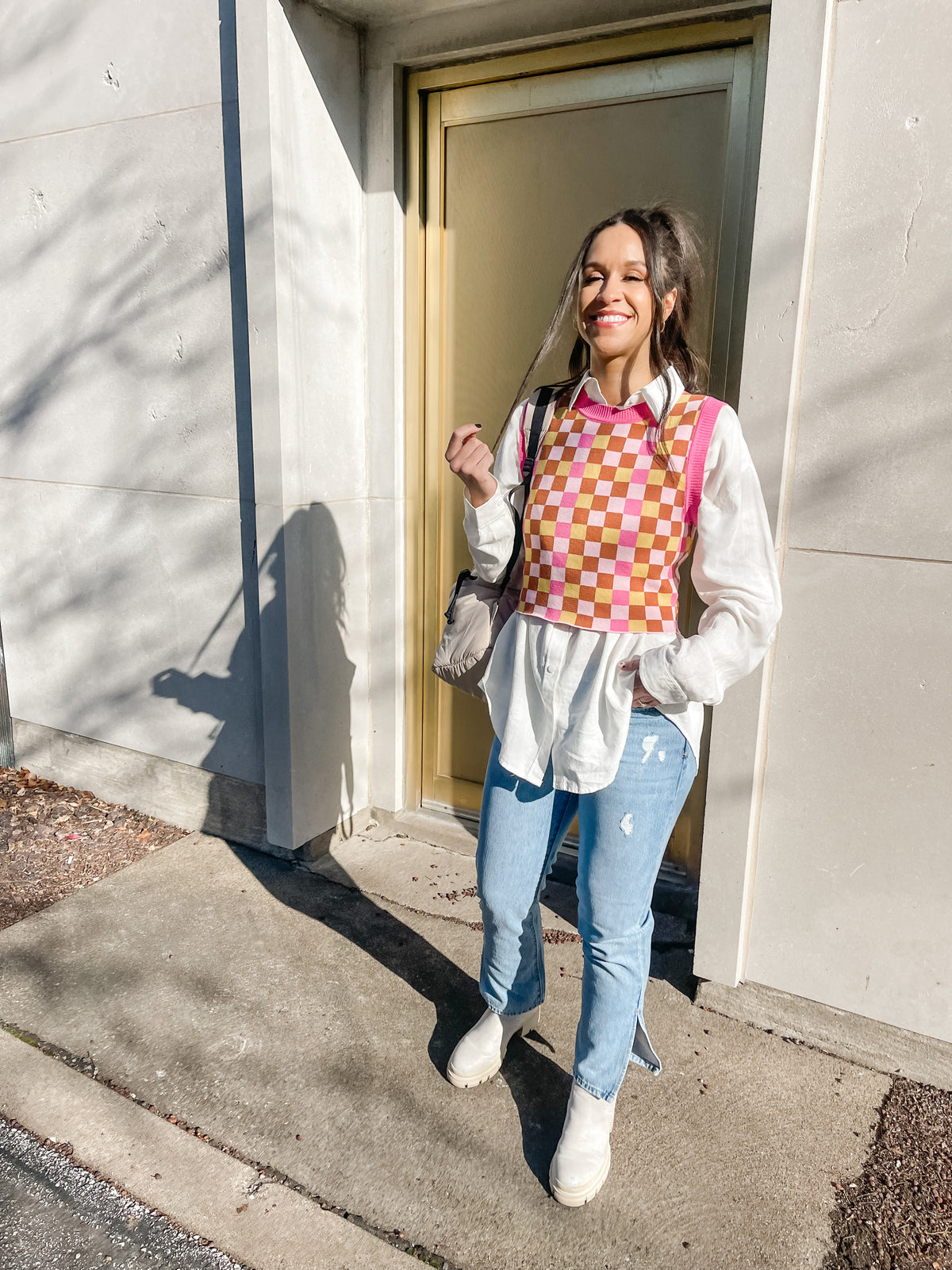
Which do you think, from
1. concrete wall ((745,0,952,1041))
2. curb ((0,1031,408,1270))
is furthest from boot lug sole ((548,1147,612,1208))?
concrete wall ((745,0,952,1041))

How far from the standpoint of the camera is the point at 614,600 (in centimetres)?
205

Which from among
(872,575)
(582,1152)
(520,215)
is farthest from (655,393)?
(582,1152)

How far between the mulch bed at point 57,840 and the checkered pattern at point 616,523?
2.53 m

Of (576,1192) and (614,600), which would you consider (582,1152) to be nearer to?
(576,1192)

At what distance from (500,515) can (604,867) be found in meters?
0.83

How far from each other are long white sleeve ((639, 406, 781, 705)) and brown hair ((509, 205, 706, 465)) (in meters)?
0.14

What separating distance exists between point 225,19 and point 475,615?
2.40 meters

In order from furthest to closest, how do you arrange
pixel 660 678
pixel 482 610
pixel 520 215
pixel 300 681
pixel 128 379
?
pixel 128 379 → pixel 300 681 → pixel 520 215 → pixel 482 610 → pixel 660 678

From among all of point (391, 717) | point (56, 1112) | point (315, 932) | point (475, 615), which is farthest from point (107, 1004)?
point (475, 615)

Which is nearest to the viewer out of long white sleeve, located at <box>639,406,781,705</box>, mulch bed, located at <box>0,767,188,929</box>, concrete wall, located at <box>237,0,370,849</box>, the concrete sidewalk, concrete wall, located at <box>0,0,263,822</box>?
long white sleeve, located at <box>639,406,781,705</box>

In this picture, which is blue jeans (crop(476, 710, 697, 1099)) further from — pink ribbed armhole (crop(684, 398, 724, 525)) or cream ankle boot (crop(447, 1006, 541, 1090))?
pink ribbed armhole (crop(684, 398, 724, 525))

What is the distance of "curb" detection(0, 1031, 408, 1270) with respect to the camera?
6.86ft

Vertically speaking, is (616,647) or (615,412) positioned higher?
(615,412)

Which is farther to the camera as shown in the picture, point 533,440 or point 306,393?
point 306,393
